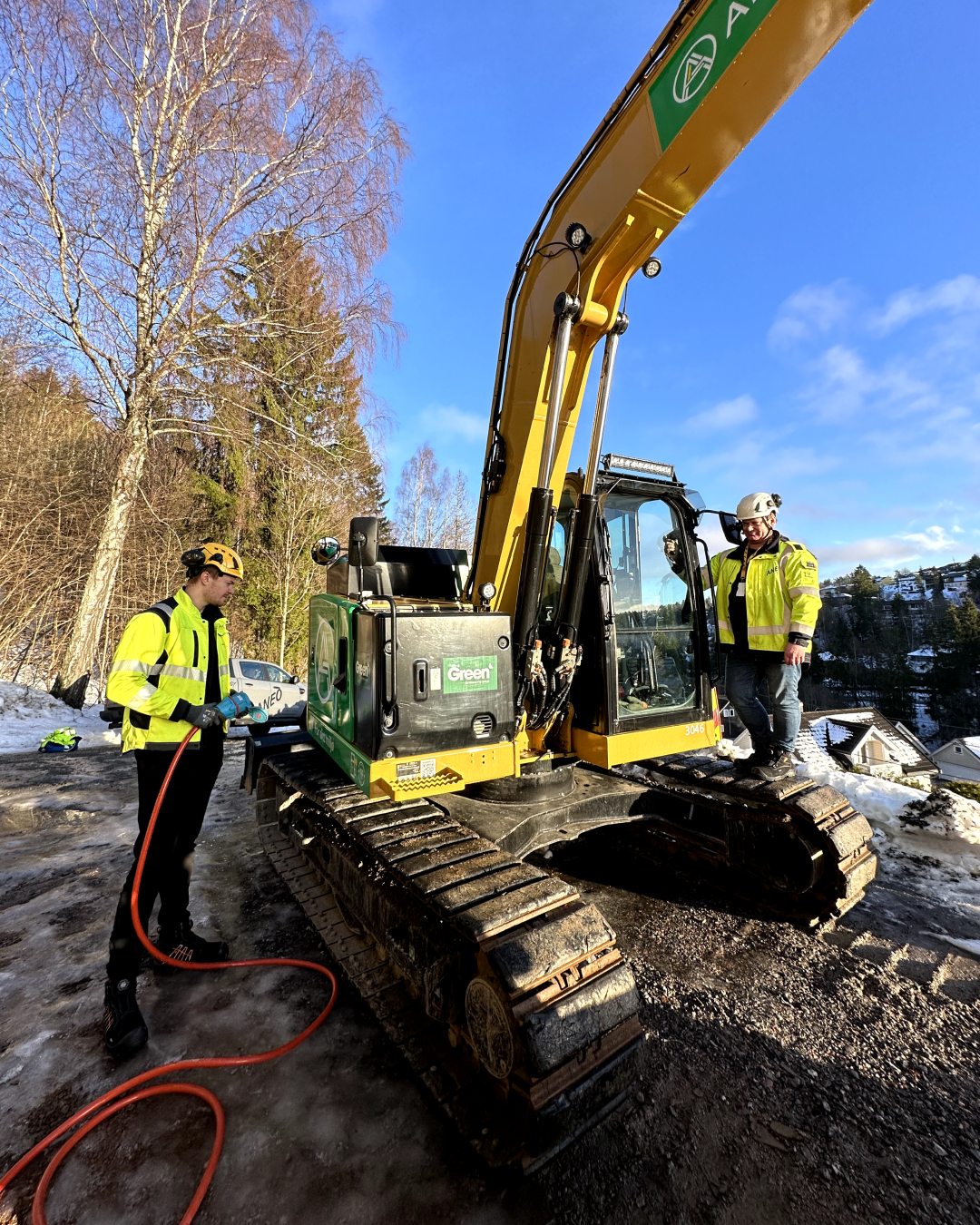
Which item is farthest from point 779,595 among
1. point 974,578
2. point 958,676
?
point 974,578

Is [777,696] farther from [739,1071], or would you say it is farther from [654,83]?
[654,83]

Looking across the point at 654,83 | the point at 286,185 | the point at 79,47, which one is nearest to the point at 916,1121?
the point at 654,83

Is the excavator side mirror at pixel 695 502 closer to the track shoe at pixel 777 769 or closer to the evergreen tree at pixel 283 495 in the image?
the track shoe at pixel 777 769

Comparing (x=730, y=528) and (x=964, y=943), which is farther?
(x=730, y=528)

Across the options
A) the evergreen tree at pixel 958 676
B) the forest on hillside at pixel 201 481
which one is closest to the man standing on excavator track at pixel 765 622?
the forest on hillside at pixel 201 481

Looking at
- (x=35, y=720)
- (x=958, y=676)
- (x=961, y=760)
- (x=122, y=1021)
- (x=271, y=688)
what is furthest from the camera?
(x=958, y=676)

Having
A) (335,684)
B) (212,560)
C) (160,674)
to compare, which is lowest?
(335,684)

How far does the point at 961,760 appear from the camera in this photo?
3728cm

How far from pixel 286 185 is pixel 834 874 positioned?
14.5m

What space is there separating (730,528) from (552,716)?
1821mm

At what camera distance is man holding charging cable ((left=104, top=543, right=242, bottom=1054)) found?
8.63 ft

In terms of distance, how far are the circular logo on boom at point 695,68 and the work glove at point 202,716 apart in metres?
3.68

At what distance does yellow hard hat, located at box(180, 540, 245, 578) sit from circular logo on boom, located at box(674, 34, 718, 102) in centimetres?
312

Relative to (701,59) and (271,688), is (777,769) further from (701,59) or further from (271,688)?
(271,688)
